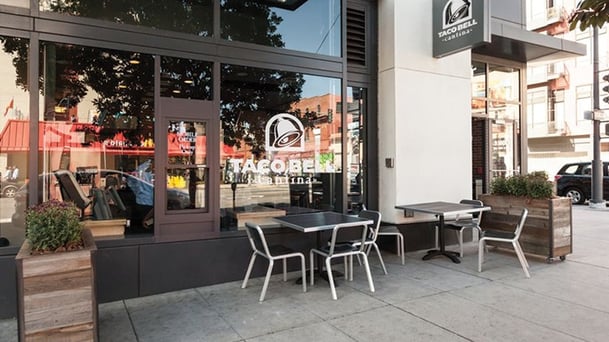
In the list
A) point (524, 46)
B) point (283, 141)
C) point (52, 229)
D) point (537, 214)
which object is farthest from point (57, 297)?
point (524, 46)

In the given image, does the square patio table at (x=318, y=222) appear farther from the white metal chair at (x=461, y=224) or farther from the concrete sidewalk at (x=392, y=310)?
the white metal chair at (x=461, y=224)

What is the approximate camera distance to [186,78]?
482 centimetres

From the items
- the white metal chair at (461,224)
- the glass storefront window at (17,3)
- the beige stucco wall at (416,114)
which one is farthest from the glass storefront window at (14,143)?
the white metal chair at (461,224)

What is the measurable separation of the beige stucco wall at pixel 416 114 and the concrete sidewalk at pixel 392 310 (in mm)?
1575

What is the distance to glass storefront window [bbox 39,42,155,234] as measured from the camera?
455cm

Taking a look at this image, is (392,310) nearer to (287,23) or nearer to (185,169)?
(185,169)

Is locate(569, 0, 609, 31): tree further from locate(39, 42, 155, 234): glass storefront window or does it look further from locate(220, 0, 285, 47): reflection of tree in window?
locate(39, 42, 155, 234): glass storefront window

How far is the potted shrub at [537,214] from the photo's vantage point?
5441 millimetres

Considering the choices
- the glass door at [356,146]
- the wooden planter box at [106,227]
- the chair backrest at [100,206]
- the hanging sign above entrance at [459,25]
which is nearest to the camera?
the wooden planter box at [106,227]

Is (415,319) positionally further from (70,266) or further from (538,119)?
(538,119)

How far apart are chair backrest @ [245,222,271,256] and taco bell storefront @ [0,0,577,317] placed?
0.43 metres

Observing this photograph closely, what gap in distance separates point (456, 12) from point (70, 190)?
5850 millimetres

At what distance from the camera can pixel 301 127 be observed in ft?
19.5

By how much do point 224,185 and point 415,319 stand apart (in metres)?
2.95
